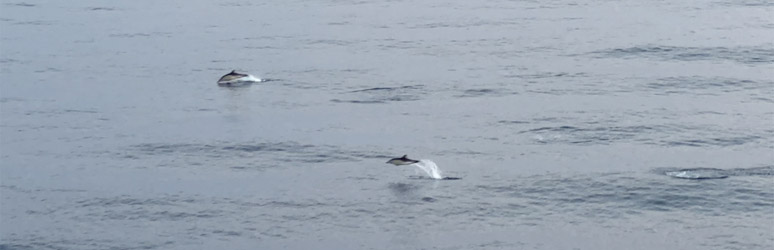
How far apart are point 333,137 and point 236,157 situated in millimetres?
3643

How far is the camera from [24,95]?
6034 centimetres

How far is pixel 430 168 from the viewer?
49562mm

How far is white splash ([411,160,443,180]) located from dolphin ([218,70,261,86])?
13.5m

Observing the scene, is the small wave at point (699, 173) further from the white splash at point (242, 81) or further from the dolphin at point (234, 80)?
the dolphin at point (234, 80)

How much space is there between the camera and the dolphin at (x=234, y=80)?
61281mm

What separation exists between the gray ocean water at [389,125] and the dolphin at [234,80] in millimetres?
741

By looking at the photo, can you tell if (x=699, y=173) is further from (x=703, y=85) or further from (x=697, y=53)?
(x=697, y=53)

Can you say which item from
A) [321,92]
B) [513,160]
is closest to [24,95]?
[321,92]

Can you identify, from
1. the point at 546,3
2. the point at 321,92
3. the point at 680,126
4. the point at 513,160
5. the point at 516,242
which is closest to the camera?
the point at 516,242

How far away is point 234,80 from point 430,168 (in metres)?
14.3

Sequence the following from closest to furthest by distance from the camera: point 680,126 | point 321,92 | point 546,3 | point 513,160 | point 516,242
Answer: point 516,242, point 513,160, point 680,126, point 321,92, point 546,3

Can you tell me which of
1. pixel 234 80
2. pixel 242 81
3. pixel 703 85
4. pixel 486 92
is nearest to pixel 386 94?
pixel 486 92

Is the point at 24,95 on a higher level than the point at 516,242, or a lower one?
higher

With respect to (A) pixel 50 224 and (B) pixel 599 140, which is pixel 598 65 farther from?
(A) pixel 50 224
